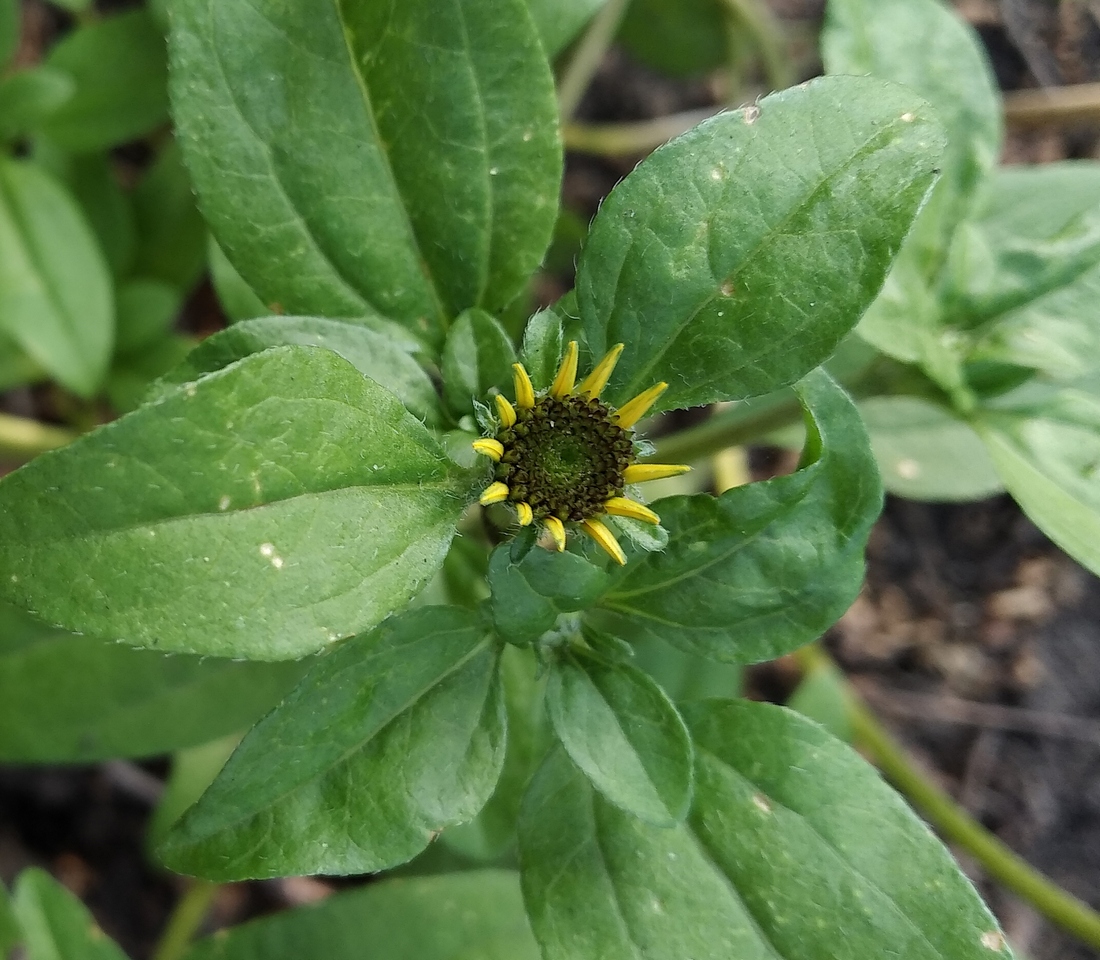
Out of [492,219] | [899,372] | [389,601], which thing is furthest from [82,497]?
[899,372]

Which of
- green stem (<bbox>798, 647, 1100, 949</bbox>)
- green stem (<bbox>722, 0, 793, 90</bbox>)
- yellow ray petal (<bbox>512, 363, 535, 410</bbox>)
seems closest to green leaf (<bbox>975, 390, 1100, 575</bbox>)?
yellow ray petal (<bbox>512, 363, 535, 410</bbox>)

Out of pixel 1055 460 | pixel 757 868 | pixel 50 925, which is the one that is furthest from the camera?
pixel 50 925

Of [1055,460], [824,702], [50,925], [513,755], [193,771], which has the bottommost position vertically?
[824,702]

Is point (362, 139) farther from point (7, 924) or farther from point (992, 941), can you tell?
point (7, 924)

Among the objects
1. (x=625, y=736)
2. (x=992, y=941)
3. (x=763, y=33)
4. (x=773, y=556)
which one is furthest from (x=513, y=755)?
(x=763, y=33)

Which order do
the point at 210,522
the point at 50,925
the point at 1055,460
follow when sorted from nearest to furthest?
the point at 210,522 → the point at 1055,460 → the point at 50,925

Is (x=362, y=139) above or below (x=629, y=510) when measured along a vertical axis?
above

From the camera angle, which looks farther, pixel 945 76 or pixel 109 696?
pixel 109 696
